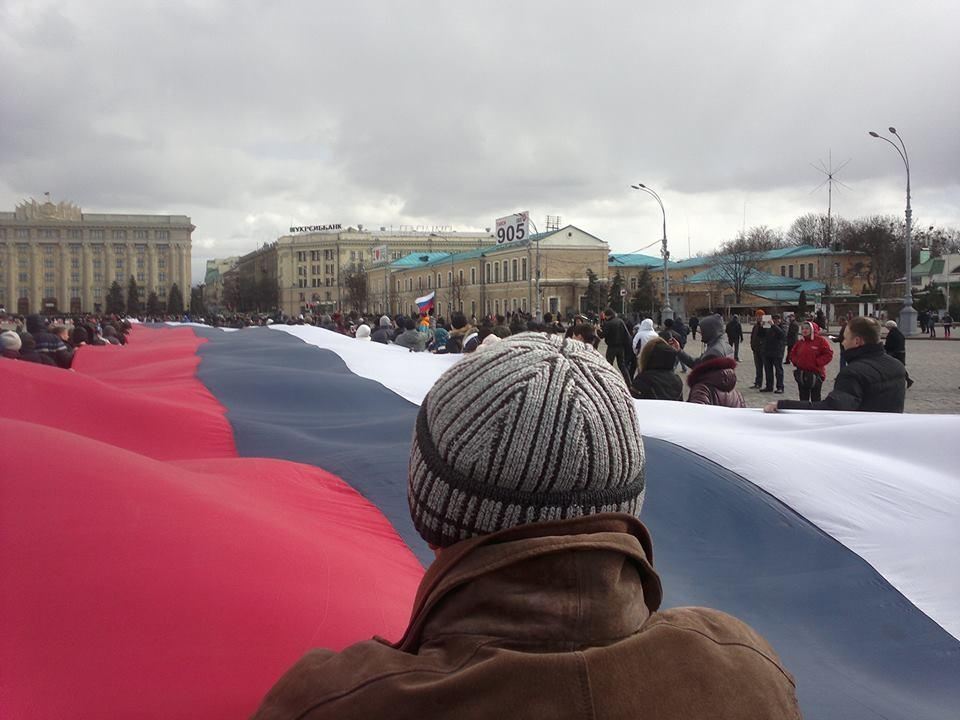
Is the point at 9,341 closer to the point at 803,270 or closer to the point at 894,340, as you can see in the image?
the point at 894,340

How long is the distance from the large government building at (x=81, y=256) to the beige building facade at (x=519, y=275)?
49429 millimetres

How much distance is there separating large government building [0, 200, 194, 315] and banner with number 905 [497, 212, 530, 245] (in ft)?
260

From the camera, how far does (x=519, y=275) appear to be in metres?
72.0

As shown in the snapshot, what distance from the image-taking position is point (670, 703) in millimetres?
958

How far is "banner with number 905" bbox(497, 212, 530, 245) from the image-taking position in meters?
47.9

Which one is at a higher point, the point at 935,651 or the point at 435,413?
the point at 435,413

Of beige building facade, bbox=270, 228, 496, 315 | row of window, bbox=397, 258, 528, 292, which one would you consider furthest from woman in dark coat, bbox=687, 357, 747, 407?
beige building facade, bbox=270, 228, 496, 315

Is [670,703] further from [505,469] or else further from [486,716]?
[505,469]

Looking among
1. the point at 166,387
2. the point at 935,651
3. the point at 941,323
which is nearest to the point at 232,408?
the point at 166,387

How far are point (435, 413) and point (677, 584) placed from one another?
1850mm

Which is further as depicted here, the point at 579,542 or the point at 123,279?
the point at 123,279

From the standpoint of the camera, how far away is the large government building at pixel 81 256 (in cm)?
11050

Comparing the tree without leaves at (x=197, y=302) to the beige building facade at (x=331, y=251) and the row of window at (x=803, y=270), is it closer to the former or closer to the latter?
the beige building facade at (x=331, y=251)

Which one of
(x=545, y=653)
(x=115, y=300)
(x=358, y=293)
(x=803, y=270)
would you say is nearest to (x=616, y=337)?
(x=545, y=653)
